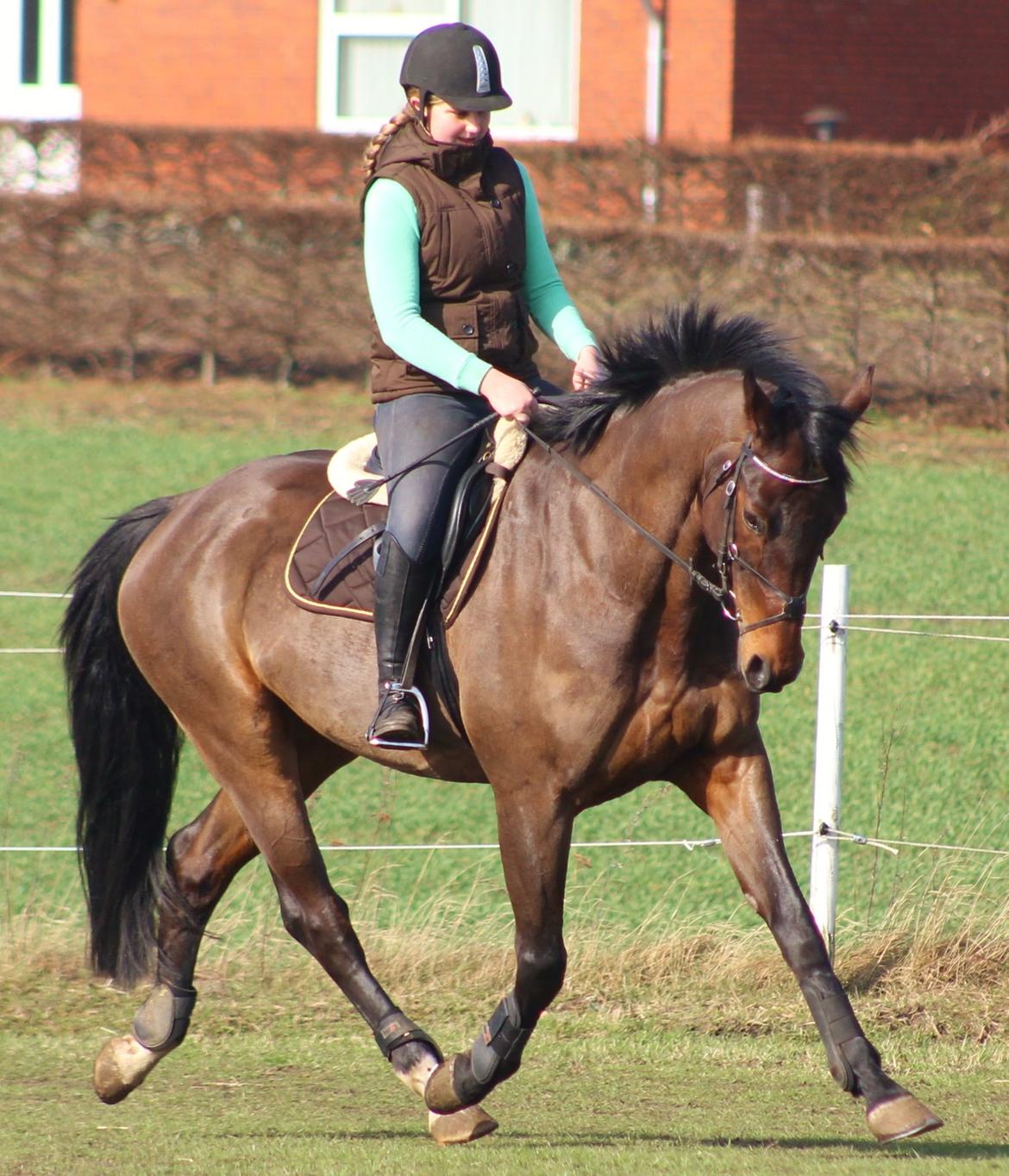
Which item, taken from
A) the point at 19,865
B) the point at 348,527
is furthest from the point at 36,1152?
the point at 19,865

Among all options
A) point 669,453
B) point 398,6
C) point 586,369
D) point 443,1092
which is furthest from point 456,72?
point 398,6

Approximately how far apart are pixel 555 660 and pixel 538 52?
52.2ft

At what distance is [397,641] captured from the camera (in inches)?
194

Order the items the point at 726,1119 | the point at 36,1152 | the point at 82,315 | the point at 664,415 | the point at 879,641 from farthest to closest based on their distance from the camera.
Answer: the point at 82,315 → the point at 879,641 → the point at 726,1119 → the point at 36,1152 → the point at 664,415

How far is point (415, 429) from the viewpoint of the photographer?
199 inches

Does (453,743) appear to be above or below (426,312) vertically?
below

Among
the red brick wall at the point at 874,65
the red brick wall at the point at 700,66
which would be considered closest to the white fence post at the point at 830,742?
the red brick wall at the point at 700,66

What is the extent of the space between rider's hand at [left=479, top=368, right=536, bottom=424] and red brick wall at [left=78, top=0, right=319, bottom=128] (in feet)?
51.5

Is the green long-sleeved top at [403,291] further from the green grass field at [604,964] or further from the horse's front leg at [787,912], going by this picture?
the green grass field at [604,964]

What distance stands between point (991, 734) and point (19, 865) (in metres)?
5.01

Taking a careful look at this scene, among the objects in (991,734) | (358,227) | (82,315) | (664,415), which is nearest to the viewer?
(664,415)

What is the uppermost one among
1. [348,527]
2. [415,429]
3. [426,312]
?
[426,312]

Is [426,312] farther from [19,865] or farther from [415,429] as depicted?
[19,865]

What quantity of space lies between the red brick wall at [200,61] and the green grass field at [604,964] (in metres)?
9.74
